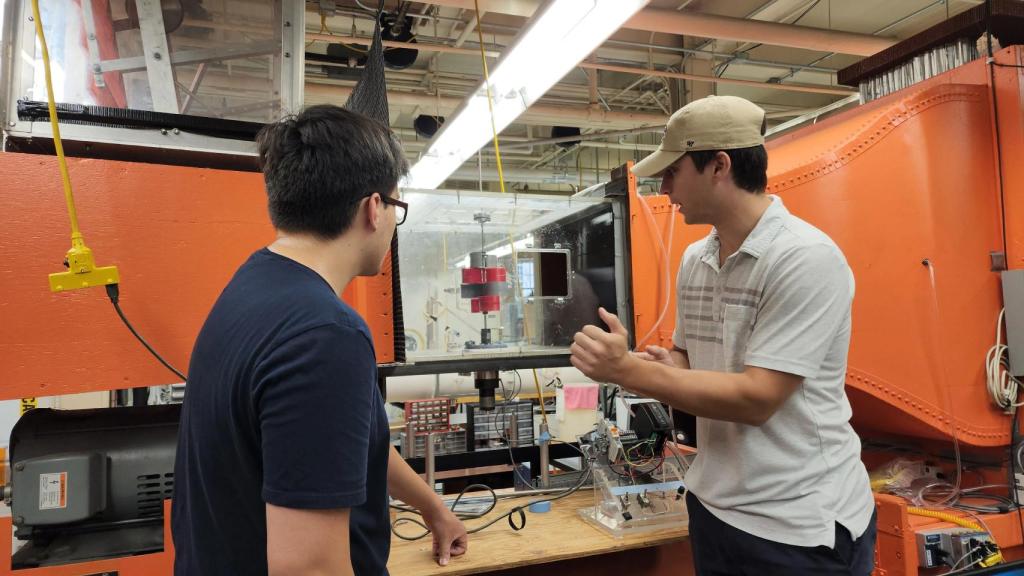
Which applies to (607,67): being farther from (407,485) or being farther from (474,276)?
(407,485)

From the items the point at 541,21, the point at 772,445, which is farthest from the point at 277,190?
the point at 541,21

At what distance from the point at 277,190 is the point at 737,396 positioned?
37.6 inches

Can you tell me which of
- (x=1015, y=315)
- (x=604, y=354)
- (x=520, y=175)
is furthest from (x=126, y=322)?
(x=520, y=175)

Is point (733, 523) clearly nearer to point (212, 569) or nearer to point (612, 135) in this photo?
point (212, 569)

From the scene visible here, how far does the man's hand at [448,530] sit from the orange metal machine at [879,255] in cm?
51

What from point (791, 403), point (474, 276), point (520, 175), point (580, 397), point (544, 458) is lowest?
point (544, 458)

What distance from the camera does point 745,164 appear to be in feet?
4.50

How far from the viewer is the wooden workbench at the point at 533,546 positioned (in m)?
1.62

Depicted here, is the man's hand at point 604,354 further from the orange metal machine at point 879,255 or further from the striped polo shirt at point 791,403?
the orange metal machine at point 879,255

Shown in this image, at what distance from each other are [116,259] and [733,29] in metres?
3.27

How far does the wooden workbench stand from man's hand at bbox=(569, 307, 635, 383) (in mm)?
771

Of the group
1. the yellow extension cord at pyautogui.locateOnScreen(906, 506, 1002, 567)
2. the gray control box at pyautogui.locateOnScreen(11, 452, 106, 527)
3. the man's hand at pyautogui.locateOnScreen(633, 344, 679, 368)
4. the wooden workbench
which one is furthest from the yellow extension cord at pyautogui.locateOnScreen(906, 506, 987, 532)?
the gray control box at pyautogui.locateOnScreen(11, 452, 106, 527)

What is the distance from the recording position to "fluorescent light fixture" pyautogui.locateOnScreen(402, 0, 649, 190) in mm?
2111

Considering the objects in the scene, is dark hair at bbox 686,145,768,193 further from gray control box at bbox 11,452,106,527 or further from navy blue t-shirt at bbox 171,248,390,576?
gray control box at bbox 11,452,106,527
